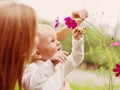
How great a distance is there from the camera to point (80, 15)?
7.04 feet

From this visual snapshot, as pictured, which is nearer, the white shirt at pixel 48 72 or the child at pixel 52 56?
the white shirt at pixel 48 72

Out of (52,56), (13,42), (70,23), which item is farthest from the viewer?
(70,23)

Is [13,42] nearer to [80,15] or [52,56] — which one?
[52,56]

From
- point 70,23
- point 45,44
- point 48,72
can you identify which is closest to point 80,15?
point 70,23

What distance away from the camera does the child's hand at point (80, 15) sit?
2.14m

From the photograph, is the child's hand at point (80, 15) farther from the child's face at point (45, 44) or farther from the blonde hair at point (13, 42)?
the blonde hair at point (13, 42)

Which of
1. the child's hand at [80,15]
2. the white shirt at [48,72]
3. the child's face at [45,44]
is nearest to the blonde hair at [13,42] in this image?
the white shirt at [48,72]

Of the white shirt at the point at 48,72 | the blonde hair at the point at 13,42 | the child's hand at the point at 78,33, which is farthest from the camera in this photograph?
the child's hand at the point at 78,33

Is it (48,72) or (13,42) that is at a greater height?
(13,42)

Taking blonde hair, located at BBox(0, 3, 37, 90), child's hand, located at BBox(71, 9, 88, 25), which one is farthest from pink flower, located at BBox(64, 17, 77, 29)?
blonde hair, located at BBox(0, 3, 37, 90)

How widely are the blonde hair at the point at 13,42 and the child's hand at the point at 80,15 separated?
42cm

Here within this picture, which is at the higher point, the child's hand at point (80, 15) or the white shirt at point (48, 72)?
the child's hand at point (80, 15)

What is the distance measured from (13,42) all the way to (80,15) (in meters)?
0.50

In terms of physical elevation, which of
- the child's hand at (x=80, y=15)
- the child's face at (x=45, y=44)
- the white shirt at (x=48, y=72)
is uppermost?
the child's hand at (x=80, y=15)
